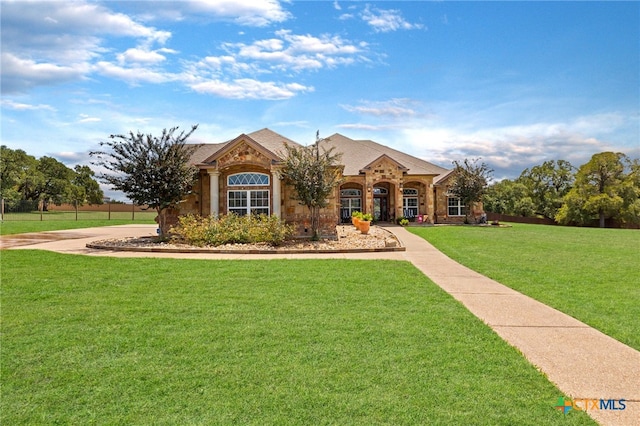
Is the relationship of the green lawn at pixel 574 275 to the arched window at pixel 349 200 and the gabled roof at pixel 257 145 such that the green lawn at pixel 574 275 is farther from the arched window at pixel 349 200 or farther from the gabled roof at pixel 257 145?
the arched window at pixel 349 200

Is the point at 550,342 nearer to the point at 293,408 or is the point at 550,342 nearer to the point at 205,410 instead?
the point at 293,408

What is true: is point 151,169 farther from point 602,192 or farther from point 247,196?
point 602,192

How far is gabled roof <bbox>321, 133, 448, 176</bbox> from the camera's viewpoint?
3128 cm

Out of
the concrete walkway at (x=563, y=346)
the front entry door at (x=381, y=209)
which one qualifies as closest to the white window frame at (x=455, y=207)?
the front entry door at (x=381, y=209)

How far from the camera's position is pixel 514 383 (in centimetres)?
381

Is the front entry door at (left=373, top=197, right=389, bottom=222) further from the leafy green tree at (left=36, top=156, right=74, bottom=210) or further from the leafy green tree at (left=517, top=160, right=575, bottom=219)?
the leafy green tree at (left=36, top=156, right=74, bottom=210)

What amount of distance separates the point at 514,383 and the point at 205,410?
2741mm

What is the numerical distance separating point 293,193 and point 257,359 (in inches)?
524

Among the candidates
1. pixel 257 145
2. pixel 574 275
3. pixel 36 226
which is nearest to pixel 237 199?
pixel 257 145

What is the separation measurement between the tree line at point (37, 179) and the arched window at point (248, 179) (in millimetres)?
49454

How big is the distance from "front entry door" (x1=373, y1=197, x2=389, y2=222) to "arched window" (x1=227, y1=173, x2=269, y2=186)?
16.1 m

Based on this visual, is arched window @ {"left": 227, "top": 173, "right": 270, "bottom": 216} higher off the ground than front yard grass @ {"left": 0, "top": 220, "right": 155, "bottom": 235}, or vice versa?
arched window @ {"left": 227, "top": 173, "right": 270, "bottom": 216}

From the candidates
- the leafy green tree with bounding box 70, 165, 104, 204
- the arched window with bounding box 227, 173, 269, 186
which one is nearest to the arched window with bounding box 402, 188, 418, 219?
the arched window with bounding box 227, 173, 269, 186

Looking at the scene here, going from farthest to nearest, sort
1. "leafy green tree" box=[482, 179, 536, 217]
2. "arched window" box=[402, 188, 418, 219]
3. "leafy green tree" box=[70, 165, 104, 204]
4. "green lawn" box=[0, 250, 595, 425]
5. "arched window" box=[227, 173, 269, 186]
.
A: "leafy green tree" box=[70, 165, 104, 204], "leafy green tree" box=[482, 179, 536, 217], "arched window" box=[402, 188, 418, 219], "arched window" box=[227, 173, 269, 186], "green lawn" box=[0, 250, 595, 425]
